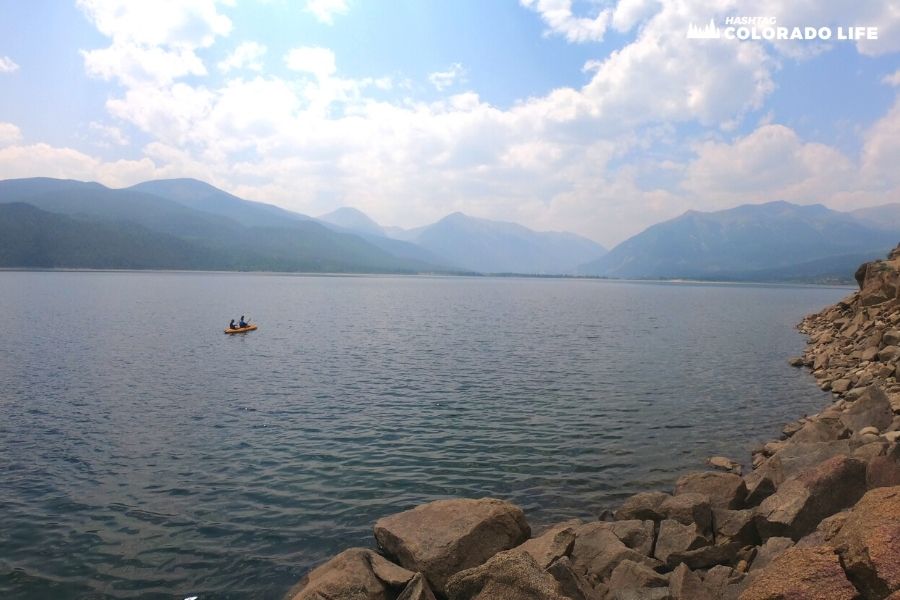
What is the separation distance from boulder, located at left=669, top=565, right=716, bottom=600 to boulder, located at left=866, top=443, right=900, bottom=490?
6129 millimetres

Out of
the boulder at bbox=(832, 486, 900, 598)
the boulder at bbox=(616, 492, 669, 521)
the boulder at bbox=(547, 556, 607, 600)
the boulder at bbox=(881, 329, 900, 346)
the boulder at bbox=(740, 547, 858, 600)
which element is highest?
the boulder at bbox=(881, 329, 900, 346)

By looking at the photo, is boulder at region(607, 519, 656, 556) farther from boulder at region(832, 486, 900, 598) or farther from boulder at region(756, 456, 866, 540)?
boulder at region(832, 486, 900, 598)

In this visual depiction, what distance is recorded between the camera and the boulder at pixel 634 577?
1145 centimetres

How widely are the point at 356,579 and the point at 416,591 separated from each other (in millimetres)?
1437

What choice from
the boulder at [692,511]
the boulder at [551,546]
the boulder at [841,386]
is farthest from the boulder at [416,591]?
the boulder at [841,386]

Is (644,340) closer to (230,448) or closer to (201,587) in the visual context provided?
(230,448)

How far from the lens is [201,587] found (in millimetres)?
13586

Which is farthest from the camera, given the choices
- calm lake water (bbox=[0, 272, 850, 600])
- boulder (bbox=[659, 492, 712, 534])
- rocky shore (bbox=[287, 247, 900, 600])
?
calm lake water (bbox=[0, 272, 850, 600])

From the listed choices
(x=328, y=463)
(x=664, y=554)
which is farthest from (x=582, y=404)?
(x=664, y=554)

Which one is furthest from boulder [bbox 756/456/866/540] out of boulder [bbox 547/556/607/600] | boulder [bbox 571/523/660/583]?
boulder [bbox 547/556/607/600]

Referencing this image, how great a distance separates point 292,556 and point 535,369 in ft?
105

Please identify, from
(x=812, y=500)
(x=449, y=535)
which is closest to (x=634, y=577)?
(x=449, y=535)

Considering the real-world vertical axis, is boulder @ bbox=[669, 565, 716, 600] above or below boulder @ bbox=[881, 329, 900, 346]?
below

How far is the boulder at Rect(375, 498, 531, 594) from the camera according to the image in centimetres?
1241
